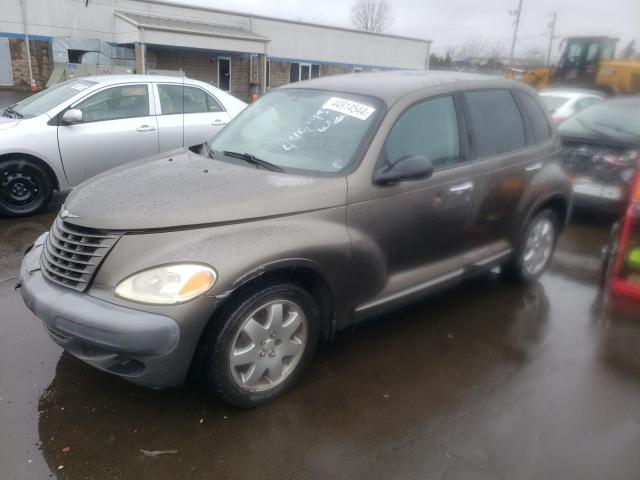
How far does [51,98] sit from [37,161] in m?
0.91

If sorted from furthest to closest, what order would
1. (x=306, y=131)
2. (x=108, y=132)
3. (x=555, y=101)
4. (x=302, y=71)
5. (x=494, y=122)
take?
(x=302, y=71)
(x=555, y=101)
(x=108, y=132)
(x=494, y=122)
(x=306, y=131)

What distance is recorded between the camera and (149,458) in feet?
8.24

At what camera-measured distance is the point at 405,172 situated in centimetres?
309

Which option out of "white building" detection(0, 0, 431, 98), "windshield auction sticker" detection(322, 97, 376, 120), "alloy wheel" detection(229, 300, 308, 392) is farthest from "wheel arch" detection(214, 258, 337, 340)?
"white building" detection(0, 0, 431, 98)

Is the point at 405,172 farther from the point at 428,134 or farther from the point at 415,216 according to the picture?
the point at 428,134

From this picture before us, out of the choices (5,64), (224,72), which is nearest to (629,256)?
(5,64)

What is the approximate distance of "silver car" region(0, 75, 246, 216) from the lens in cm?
582

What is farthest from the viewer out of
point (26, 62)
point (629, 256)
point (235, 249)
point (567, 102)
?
point (26, 62)

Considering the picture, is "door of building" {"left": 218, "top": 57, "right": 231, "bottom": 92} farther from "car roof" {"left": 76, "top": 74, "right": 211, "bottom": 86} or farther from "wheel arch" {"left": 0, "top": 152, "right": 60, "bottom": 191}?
"wheel arch" {"left": 0, "top": 152, "right": 60, "bottom": 191}

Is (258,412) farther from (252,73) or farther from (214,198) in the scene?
(252,73)

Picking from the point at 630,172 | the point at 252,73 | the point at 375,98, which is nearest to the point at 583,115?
the point at 630,172

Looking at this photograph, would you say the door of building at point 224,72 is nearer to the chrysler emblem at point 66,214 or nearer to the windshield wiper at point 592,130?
the windshield wiper at point 592,130

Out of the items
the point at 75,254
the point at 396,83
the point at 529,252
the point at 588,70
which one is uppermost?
the point at 588,70

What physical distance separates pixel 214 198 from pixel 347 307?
102 centimetres
